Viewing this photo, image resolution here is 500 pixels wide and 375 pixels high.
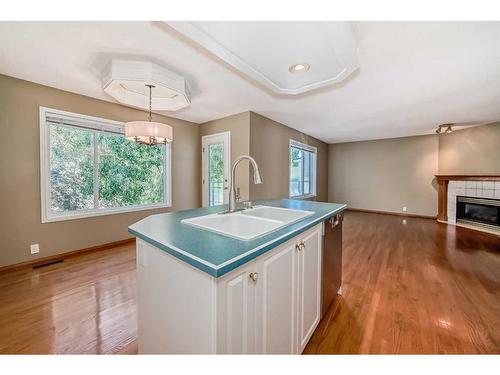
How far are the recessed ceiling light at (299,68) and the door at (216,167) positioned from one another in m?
1.92

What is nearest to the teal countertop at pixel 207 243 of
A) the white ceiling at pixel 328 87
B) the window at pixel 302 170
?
the white ceiling at pixel 328 87

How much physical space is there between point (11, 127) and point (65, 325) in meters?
2.42

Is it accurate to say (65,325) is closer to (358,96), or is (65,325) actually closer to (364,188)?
(358,96)

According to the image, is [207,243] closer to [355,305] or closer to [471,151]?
[355,305]

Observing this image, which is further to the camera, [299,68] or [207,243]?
[299,68]

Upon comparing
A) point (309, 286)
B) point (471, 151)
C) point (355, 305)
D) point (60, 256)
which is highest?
point (471, 151)

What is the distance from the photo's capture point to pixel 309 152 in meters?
6.11

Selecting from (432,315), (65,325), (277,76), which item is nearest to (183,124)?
(277,76)

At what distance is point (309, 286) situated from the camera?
1.38 metres

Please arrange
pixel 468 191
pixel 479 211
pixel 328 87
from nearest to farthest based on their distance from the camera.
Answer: pixel 328 87 < pixel 479 211 < pixel 468 191

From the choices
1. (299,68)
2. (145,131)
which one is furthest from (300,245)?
(299,68)

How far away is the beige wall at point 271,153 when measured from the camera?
3.84 metres

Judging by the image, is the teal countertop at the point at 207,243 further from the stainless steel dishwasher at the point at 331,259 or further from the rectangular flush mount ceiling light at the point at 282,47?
the rectangular flush mount ceiling light at the point at 282,47

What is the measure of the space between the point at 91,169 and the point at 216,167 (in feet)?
6.74
